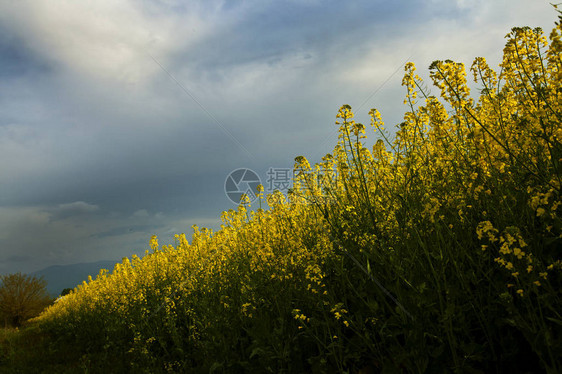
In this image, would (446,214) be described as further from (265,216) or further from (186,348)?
(186,348)

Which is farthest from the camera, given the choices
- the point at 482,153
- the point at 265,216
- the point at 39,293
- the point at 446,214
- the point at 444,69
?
the point at 39,293

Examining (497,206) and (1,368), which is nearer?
(497,206)

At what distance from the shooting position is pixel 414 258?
2.99 metres

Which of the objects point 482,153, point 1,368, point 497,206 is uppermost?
point 482,153

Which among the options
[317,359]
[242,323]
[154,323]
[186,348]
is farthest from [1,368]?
[317,359]

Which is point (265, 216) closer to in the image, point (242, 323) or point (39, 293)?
point (242, 323)

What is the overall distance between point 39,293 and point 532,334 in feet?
74.7

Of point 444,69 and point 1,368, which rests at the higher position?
point 444,69

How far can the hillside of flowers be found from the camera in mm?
2320

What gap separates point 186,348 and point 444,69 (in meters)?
5.38

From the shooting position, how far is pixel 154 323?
6102 millimetres

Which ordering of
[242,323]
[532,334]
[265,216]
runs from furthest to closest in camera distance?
1. [265,216]
2. [242,323]
3. [532,334]

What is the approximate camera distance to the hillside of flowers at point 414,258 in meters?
2.32

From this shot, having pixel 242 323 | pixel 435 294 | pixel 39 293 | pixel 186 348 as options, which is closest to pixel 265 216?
pixel 242 323
